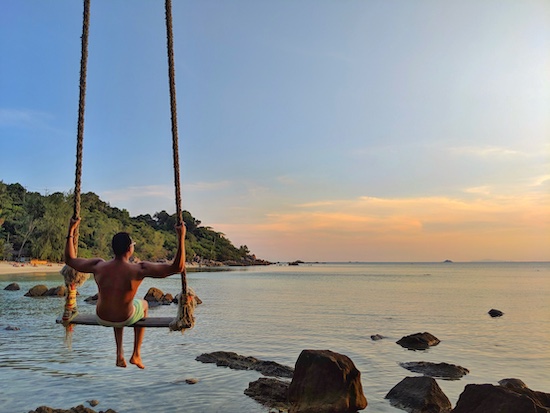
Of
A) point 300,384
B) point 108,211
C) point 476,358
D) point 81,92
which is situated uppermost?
point 108,211

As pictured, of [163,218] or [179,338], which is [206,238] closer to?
[163,218]

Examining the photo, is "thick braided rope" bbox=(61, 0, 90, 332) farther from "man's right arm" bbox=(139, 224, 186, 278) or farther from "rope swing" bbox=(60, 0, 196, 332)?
"man's right arm" bbox=(139, 224, 186, 278)

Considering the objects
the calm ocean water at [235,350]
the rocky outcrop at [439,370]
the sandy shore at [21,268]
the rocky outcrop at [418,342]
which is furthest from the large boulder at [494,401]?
the sandy shore at [21,268]

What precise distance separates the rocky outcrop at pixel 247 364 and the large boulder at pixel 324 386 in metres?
3.24

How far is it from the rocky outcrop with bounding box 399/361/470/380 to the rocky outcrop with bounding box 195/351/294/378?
4211 millimetres

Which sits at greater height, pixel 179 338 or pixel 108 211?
pixel 108 211

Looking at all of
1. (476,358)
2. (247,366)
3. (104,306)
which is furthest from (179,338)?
(104,306)

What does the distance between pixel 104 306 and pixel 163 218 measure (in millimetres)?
170375

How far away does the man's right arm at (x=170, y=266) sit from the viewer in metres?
6.07

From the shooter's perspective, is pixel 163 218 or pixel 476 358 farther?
pixel 163 218

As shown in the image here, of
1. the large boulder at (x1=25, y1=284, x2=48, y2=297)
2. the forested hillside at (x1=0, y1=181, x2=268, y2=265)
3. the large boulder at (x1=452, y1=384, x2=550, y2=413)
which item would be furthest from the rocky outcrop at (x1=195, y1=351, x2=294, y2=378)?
the forested hillside at (x1=0, y1=181, x2=268, y2=265)

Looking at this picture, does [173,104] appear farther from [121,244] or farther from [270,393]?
[270,393]

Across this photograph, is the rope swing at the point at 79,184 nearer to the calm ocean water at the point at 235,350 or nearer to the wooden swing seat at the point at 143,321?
the wooden swing seat at the point at 143,321

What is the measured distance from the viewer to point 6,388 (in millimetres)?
11445
